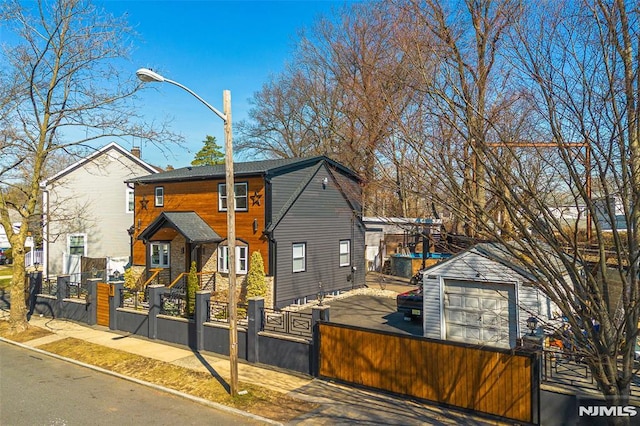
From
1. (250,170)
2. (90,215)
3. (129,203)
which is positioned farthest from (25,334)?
(129,203)

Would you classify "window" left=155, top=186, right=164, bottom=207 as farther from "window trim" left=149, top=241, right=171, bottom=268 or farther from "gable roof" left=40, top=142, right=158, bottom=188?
"gable roof" left=40, top=142, right=158, bottom=188

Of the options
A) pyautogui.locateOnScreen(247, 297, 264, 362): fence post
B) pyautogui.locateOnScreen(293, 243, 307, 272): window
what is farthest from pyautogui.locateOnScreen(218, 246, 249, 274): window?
pyautogui.locateOnScreen(247, 297, 264, 362): fence post

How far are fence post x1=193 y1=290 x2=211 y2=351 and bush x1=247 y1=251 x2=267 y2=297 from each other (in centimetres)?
463

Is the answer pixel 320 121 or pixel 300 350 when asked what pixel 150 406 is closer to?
pixel 300 350

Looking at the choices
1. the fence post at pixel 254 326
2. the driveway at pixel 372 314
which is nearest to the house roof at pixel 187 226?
the driveway at pixel 372 314

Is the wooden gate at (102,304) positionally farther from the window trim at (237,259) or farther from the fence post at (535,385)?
the fence post at (535,385)

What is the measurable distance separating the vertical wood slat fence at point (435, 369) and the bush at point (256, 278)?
25.0 feet

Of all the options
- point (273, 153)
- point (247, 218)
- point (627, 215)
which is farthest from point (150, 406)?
point (273, 153)

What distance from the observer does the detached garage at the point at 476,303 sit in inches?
495

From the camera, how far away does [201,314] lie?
1405 centimetres

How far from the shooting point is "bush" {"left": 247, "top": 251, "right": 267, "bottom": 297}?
739 inches

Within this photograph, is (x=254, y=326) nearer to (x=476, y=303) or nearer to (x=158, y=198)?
(x=476, y=303)

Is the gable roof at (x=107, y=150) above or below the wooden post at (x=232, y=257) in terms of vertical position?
above

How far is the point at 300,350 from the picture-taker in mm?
12000
